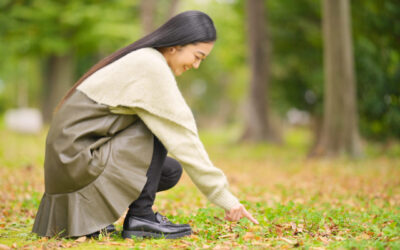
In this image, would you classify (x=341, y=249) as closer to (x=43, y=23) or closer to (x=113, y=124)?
(x=113, y=124)

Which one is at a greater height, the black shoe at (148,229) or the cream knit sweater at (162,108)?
the cream knit sweater at (162,108)

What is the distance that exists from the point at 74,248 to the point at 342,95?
834 centimetres

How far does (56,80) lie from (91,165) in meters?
18.9

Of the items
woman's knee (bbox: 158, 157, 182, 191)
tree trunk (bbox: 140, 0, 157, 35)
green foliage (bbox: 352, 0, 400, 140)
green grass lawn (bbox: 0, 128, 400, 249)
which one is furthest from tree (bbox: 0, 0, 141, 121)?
woman's knee (bbox: 158, 157, 182, 191)

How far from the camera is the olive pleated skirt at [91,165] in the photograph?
287 centimetres

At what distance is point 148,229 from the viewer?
10.1 feet

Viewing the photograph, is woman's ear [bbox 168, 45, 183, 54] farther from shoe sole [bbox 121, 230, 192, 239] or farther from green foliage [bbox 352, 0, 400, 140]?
green foliage [bbox 352, 0, 400, 140]

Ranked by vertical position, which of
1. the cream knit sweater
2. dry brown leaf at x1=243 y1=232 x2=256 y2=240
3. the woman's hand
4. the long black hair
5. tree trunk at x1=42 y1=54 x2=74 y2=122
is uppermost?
tree trunk at x1=42 y1=54 x2=74 y2=122

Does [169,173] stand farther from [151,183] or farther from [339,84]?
[339,84]

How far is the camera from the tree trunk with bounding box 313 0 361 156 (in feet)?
32.4

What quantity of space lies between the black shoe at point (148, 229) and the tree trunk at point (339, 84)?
748 centimetres

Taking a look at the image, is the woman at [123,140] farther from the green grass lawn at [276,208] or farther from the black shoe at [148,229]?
the green grass lawn at [276,208]

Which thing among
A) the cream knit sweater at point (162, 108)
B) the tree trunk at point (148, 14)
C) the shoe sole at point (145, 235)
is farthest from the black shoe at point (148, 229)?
the tree trunk at point (148, 14)

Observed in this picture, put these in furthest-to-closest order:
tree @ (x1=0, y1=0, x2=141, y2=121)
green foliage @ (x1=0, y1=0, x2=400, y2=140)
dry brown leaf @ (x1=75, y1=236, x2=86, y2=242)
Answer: tree @ (x1=0, y1=0, x2=141, y2=121)
green foliage @ (x1=0, y1=0, x2=400, y2=140)
dry brown leaf @ (x1=75, y1=236, x2=86, y2=242)
